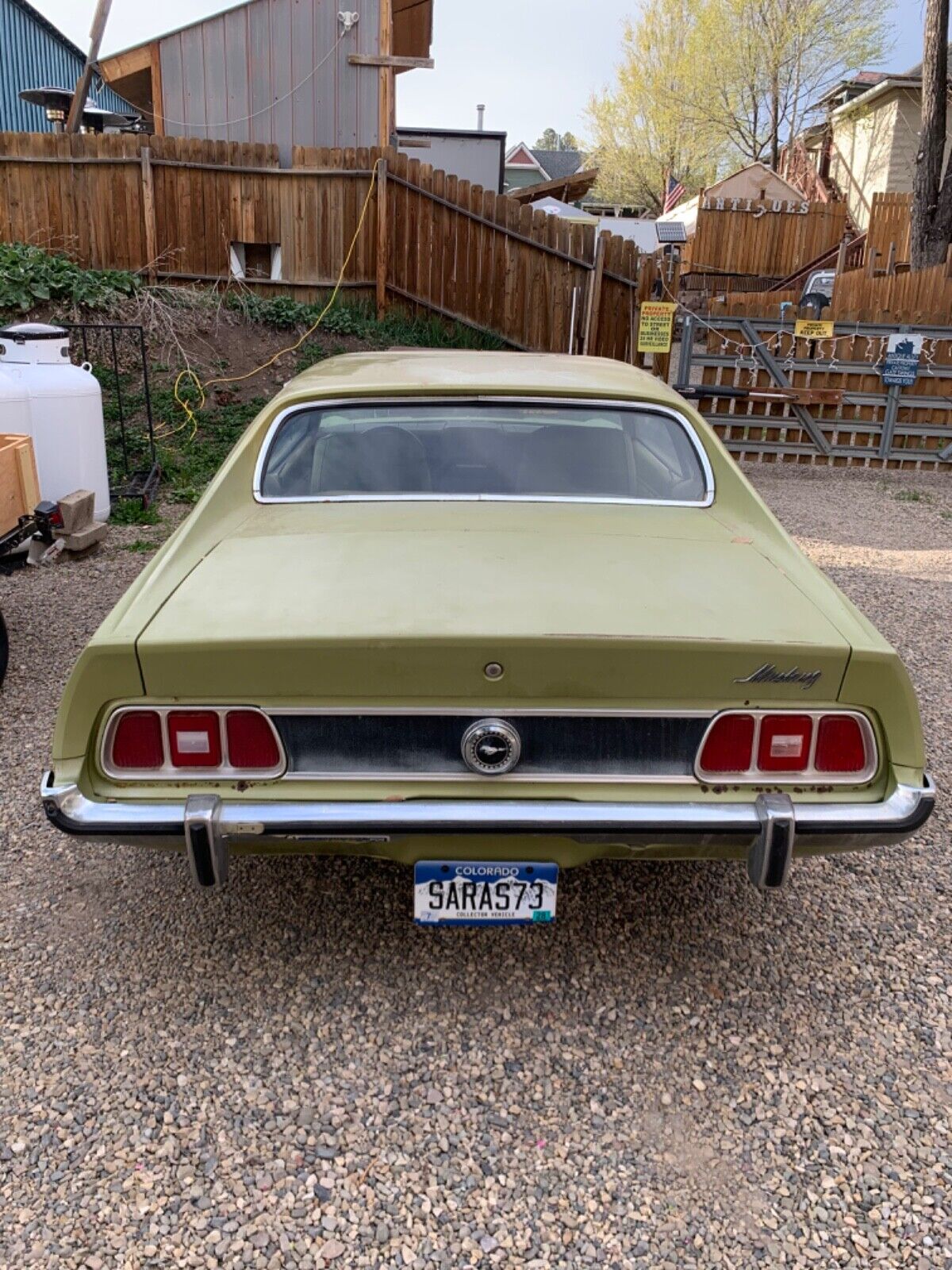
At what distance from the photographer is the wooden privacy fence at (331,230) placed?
10.7 m

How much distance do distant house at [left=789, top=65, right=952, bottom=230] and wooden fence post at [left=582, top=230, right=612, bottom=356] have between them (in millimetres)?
15440

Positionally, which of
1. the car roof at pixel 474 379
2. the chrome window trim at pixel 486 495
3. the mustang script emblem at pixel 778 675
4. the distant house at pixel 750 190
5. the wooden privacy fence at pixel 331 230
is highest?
the distant house at pixel 750 190

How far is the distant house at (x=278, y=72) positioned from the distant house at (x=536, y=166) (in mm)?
30561

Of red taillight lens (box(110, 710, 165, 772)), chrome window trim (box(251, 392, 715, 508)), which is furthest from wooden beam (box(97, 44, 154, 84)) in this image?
red taillight lens (box(110, 710, 165, 772))

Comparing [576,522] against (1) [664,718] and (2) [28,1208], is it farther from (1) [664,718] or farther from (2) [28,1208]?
(2) [28,1208]

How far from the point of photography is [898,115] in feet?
84.0

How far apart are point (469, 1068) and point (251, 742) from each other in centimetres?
96

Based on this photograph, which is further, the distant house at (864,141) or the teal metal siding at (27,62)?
the distant house at (864,141)

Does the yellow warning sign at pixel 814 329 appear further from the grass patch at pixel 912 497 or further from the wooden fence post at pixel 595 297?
the wooden fence post at pixel 595 297

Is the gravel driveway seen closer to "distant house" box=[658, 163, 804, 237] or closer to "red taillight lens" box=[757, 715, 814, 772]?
"red taillight lens" box=[757, 715, 814, 772]

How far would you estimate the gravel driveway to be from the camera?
1.96 meters

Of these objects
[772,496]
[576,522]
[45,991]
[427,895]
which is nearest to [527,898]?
[427,895]

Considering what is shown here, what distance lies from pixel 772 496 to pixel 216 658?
321 inches

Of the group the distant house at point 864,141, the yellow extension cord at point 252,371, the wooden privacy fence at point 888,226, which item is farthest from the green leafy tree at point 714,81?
the yellow extension cord at point 252,371
